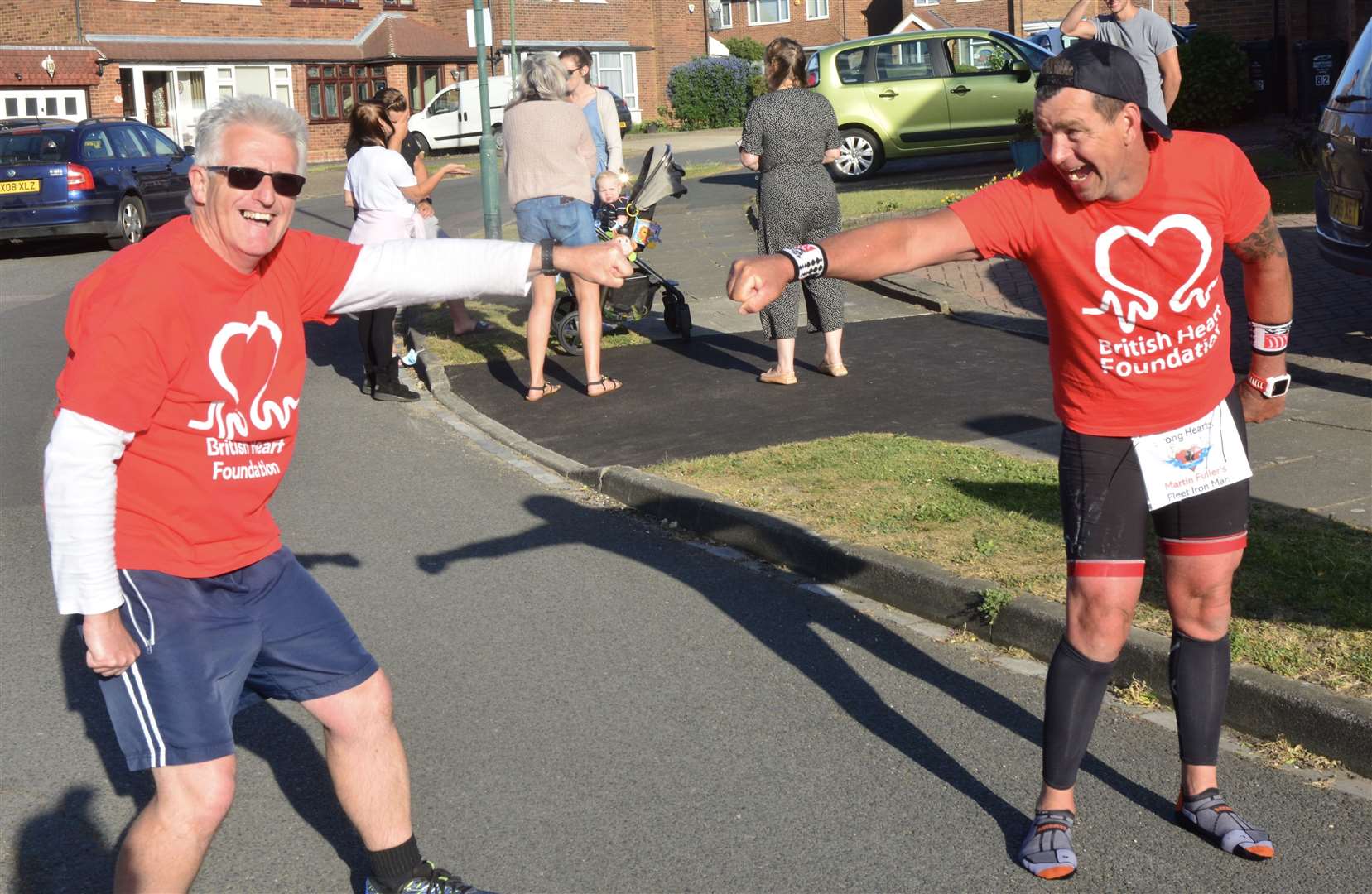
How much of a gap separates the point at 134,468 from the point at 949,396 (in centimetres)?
695

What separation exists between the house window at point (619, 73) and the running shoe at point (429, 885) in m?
52.7

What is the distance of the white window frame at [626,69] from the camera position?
55.3 m

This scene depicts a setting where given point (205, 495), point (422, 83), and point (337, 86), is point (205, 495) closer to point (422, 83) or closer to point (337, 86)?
point (337, 86)

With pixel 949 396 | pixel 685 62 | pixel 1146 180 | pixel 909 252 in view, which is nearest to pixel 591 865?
pixel 909 252

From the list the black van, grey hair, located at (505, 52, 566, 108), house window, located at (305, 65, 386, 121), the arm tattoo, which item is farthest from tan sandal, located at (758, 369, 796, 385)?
house window, located at (305, 65, 386, 121)

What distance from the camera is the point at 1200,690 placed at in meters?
3.96

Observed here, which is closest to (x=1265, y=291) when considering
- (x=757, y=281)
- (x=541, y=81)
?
(x=757, y=281)

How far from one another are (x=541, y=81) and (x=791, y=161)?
1688 mm

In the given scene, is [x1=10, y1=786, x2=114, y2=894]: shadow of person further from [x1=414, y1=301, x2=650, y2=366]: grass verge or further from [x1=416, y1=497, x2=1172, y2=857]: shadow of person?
[x1=414, y1=301, x2=650, y2=366]: grass verge

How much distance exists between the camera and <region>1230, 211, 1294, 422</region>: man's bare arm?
398cm

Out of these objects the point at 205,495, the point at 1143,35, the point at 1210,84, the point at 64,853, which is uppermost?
the point at 1210,84

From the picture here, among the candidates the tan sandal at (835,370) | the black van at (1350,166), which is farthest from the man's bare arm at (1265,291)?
the tan sandal at (835,370)

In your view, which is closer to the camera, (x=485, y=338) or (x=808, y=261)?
(x=808, y=261)

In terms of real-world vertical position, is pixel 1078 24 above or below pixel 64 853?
above
